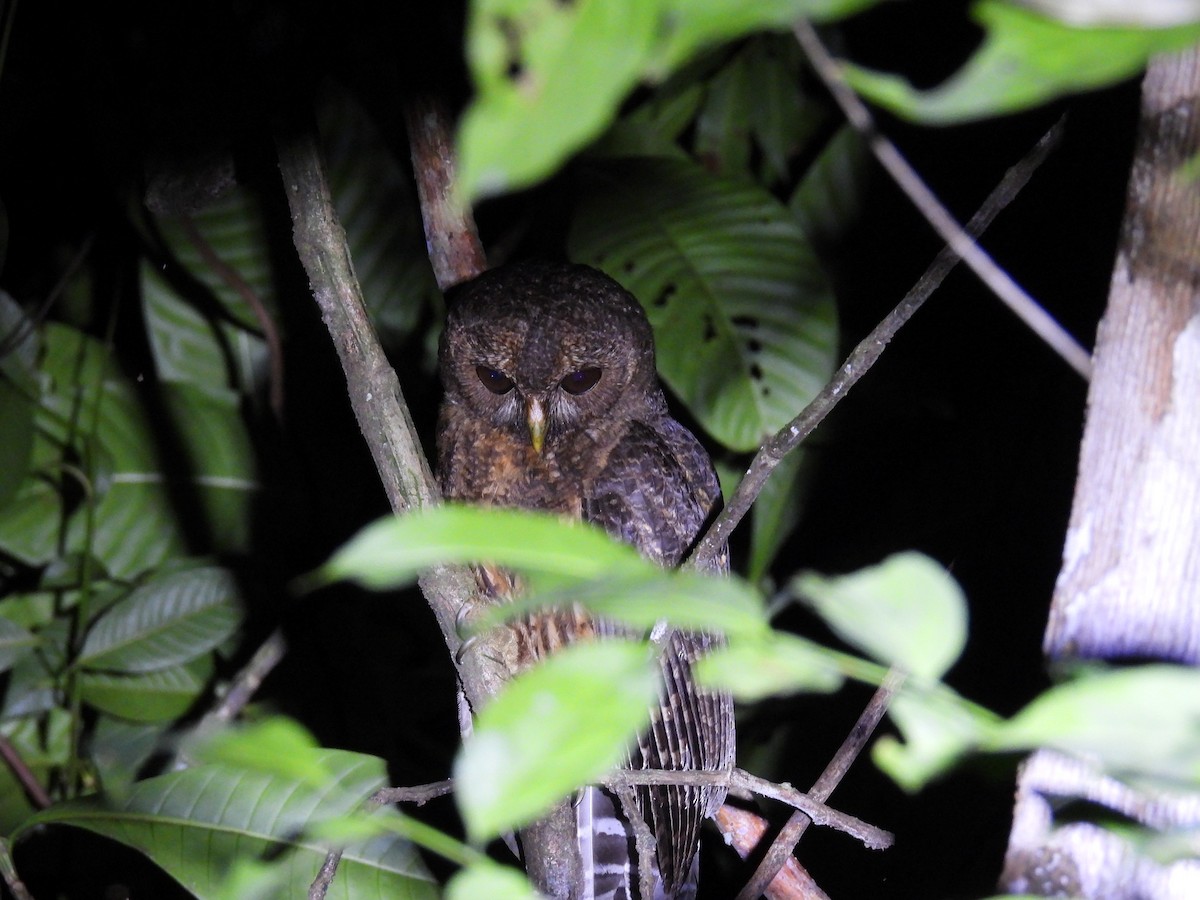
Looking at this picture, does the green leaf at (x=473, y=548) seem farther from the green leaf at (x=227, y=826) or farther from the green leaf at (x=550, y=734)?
the green leaf at (x=227, y=826)

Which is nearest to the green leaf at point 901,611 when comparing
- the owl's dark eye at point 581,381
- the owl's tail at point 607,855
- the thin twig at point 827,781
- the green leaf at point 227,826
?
the thin twig at point 827,781

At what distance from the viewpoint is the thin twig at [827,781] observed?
1.20 metres

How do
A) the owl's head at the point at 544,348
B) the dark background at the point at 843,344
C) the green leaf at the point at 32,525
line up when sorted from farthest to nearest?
the green leaf at the point at 32,525 → the owl's head at the point at 544,348 → the dark background at the point at 843,344

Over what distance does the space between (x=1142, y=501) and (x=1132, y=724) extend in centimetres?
37

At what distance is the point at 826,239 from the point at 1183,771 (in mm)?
1929

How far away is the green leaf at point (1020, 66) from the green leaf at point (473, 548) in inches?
7.7

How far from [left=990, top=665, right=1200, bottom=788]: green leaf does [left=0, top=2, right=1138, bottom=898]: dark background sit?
825mm

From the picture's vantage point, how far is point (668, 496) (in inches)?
75.9

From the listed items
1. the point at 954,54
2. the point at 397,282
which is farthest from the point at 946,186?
the point at 397,282

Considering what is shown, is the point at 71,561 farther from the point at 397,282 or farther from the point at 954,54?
the point at 954,54

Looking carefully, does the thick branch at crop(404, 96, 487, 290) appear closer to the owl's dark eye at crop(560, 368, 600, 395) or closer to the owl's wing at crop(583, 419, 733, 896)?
the owl's dark eye at crop(560, 368, 600, 395)

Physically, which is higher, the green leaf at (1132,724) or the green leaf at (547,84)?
the green leaf at (547,84)

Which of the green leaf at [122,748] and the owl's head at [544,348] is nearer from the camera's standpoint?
the owl's head at [544,348]

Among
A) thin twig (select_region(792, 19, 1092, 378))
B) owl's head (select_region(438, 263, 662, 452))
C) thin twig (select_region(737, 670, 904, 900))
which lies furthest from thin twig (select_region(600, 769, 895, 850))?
owl's head (select_region(438, 263, 662, 452))
